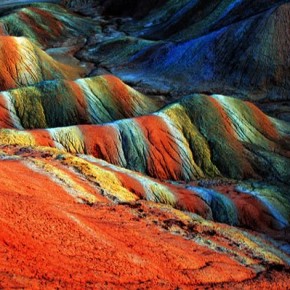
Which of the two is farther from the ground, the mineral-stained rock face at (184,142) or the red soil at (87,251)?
the red soil at (87,251)

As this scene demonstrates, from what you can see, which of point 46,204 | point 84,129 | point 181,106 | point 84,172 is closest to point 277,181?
point 181,106

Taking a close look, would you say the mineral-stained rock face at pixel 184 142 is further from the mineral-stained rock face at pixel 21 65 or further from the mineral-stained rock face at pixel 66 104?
the mineral-stained rock face at pixel 21 65

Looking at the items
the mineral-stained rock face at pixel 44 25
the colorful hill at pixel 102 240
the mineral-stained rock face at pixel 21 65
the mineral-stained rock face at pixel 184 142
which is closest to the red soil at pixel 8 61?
the mineral-stained rock face at pixel 21 65

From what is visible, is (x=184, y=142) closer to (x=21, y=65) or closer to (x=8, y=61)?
(x=21, y=65)

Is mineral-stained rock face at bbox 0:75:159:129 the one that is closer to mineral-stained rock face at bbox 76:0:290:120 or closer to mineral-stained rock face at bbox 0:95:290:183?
mineral-stained rock face at bbox 0:95:290:183

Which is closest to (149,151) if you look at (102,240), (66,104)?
(66,104)

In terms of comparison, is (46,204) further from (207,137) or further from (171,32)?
(171,32)
